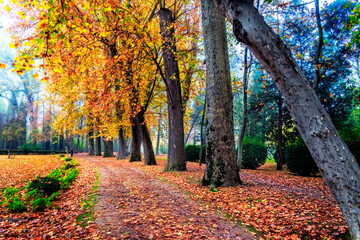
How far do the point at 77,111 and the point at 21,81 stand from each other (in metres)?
26.7

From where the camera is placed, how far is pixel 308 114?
274 cm

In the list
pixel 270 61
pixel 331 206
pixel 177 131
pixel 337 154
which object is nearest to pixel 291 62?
pixel 270 61

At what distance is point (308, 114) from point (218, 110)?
3854 mm

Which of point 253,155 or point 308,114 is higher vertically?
point 308,114

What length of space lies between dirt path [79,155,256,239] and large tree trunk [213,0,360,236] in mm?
1516

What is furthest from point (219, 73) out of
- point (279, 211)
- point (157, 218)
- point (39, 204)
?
point (39, 204)

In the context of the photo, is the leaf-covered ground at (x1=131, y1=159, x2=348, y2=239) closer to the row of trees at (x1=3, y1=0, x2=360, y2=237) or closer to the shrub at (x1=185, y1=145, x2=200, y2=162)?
the row of trees at (x1=3, y1=0, x2=360, y2=237)

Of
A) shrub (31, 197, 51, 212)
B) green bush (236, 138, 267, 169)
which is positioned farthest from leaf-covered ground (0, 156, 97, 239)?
green bush (236, 138, 267, 169)

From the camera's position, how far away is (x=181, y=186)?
7086 millimetres

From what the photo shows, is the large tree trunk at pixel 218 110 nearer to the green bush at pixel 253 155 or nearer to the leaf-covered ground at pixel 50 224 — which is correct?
the leaf-covered ground at pixel 50 224

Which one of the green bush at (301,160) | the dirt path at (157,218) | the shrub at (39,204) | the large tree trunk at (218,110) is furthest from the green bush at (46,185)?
the green bush at (301,160)

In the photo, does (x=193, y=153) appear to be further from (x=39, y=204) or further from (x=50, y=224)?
(x=50, y=224)

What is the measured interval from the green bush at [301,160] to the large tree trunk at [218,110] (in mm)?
5647

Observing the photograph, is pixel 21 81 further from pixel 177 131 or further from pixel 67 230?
pixel 67 230
